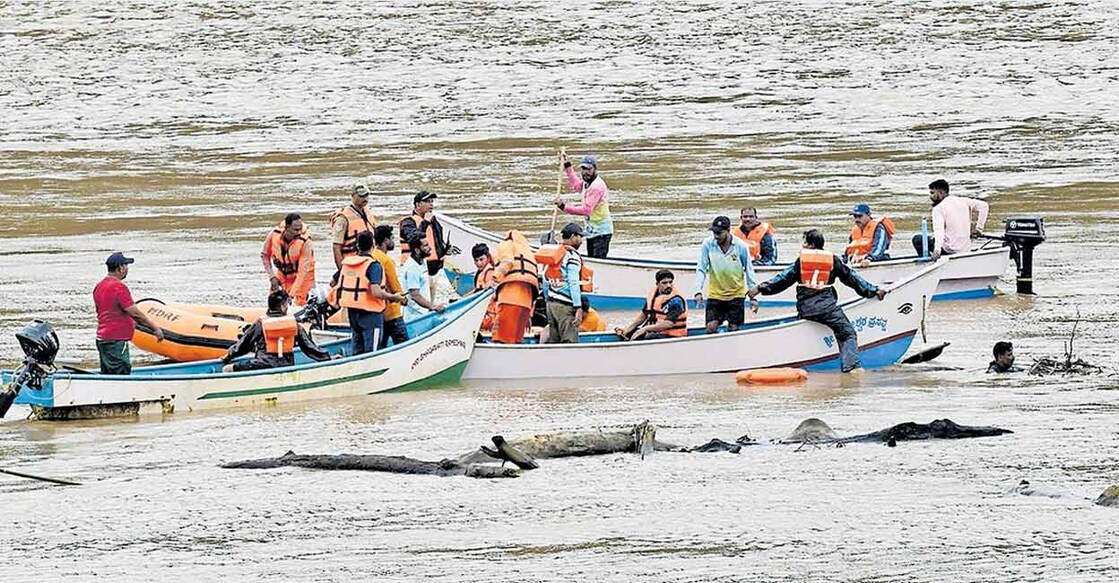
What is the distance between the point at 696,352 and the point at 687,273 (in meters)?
3.79

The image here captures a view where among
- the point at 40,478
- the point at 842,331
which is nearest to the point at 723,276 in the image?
the point at 842,331

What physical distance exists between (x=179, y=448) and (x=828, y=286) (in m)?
5.80

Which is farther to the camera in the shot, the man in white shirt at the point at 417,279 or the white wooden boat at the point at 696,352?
the man in white shirt at the point at 417,279

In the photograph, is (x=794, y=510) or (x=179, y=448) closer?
(x=794, y=510)

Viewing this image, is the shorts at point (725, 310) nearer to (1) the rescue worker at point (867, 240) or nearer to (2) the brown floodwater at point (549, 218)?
(2) the brown floodwater at point (549, 218)

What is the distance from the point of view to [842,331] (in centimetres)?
1742

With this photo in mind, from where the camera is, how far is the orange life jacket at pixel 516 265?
17.4m

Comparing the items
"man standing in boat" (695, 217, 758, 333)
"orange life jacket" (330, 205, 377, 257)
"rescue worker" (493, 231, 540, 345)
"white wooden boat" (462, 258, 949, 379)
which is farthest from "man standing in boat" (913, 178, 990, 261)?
"orange life jacket" (330, 205, 377, 257)

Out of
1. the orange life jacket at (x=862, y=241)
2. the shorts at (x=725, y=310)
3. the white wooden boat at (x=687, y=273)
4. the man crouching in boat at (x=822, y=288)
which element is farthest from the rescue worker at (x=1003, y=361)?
the orange life jacket at (x=862, y=241)

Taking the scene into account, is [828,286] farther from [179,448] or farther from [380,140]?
[380,140]

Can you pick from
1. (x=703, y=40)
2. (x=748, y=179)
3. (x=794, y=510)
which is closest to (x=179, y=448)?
(x=794, y=510)

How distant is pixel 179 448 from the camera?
14.7 meters

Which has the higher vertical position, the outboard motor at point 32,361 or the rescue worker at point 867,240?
the rescue worker at point 867,240

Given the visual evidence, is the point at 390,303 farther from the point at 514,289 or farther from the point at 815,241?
the point at 815,241
